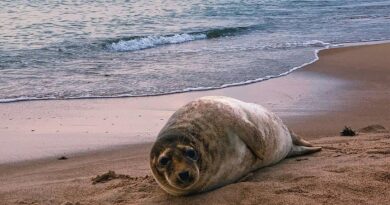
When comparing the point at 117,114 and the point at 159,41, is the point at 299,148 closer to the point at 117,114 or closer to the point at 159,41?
the point at 117,114

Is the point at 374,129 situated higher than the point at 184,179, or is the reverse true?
the point at 184,179

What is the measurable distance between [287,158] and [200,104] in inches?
47.3

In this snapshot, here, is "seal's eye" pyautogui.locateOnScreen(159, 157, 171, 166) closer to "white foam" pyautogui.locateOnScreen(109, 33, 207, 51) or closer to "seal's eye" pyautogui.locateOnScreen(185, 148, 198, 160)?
"seal's eye" pyautogui.locateOnScreen(185, 148, 198, 160)

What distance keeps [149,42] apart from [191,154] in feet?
45.0

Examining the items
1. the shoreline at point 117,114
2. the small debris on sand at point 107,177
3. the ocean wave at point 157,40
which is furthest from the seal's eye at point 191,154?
the ocean wave at point 157,40

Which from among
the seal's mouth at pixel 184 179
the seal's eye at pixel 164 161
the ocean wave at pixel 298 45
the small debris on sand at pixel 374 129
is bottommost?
the ocean wave at pixel 298 45

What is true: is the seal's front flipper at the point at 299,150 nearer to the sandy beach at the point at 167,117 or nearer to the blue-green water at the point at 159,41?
the sandy beach at the point at 167,117

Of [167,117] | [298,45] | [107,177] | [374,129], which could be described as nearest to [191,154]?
[107,177]

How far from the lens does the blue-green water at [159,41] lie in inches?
454

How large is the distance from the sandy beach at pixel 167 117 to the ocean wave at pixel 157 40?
6011 millimetres

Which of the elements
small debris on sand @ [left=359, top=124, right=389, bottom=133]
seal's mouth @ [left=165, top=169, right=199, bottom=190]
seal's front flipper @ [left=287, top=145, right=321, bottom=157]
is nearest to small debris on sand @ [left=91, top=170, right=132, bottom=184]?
seal's mouth @ [left=165, top=169, right=199, bottom=190]

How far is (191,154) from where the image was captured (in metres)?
4.24

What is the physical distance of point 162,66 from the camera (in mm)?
13367

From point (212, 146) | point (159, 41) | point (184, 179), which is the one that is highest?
point (212, 146)
